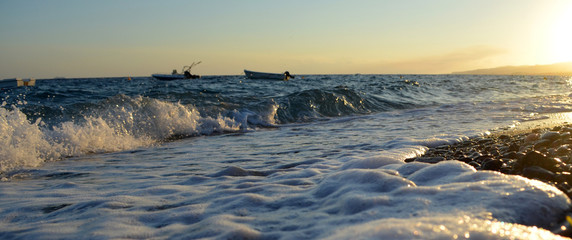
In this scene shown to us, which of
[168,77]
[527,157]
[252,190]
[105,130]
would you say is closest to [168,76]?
[168,77]

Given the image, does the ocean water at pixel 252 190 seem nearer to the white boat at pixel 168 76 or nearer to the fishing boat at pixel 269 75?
the fishing boat at pixel 269 75

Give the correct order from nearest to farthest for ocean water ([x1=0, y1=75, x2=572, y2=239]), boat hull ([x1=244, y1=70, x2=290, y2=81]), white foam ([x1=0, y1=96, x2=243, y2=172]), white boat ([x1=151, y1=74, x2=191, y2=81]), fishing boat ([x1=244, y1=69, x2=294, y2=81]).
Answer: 1. ocean water ([x1=0, y1=75, x2=572, y2=239])
2. white foam ([x1=0, y1=96, x2=243, y2=172])
3. fishing boat ([x1=244, y1=69, x2=294, y2=81])
4. boat hull ([x1=244, y1=70, x2=290, y2=81])
5. white boat ([x1=151, y1=74, x2=191, y2=81])

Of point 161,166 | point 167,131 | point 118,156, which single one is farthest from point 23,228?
point 167,131

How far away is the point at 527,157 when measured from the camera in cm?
305

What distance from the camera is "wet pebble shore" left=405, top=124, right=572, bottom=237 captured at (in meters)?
2.68

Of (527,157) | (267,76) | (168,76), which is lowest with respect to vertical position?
(527,157)

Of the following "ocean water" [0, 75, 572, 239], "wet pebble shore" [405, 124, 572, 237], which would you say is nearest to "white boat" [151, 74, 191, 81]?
"ocean water" [0, 75, 572, 239]

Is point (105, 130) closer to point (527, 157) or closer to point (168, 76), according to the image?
point (527, 157)

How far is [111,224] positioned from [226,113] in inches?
340

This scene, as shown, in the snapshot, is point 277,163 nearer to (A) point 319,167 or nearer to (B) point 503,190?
(A) point 319,167

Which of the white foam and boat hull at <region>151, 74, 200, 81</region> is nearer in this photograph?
the white foam

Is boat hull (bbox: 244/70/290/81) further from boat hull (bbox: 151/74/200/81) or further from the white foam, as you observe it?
the white foam

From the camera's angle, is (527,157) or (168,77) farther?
(168,77)

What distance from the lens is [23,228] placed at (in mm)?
2625
